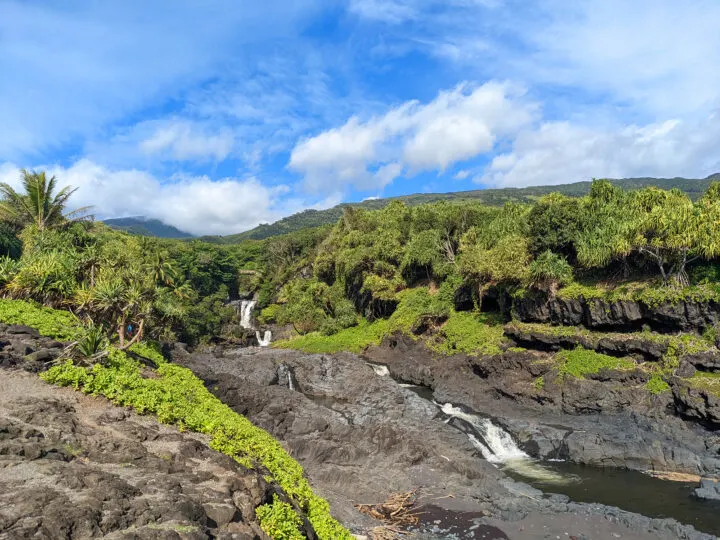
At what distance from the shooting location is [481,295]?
44.7 metres

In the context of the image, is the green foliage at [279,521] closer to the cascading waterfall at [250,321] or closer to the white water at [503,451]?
the white water at [503,451]

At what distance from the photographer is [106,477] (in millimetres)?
9938

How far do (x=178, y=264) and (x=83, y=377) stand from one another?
65.6 metres

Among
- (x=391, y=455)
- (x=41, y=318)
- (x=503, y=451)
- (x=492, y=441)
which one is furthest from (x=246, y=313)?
(x=503, y=451)

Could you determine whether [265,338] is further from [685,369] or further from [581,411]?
[685,369]

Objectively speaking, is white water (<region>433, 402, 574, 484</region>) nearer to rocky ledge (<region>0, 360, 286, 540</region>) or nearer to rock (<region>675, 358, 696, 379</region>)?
rock (<region>675, 358, 696, 379</region>)

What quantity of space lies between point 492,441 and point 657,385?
37.2 ft

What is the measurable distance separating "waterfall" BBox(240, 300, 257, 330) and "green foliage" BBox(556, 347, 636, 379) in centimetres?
5272

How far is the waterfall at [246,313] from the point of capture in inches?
2943

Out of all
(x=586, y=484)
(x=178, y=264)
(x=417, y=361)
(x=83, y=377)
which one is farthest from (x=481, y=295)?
(x=178, y=264)

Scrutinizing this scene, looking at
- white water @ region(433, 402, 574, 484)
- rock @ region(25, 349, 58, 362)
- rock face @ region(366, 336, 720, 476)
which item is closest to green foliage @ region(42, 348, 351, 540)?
rock @ region(25, 349, 58, 362)

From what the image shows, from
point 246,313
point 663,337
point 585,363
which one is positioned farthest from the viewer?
point 246,313

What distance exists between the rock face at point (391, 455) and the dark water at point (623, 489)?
1332 millimetres

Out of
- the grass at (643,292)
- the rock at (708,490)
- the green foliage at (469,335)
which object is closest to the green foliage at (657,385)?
the grass at (643,292)
